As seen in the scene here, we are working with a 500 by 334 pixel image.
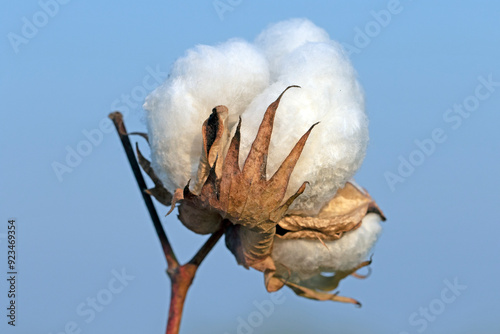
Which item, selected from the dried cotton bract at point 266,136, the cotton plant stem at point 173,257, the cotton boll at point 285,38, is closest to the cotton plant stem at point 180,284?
the cotton plant stem at point 173,257

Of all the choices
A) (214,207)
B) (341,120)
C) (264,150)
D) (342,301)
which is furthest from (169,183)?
(342,301)

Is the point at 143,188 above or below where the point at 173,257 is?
above

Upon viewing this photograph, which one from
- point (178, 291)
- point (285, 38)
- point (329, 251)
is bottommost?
point (178, 291)

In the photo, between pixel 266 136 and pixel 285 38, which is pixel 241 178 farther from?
pixel 285 38

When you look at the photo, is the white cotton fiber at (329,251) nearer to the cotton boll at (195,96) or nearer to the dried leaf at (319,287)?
the dried leaf at (319,287)

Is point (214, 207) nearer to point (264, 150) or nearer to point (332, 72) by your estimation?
point (264, 150)

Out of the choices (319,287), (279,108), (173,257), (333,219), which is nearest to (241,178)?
(279,108)

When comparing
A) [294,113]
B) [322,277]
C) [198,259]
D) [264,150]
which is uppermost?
[294,113]

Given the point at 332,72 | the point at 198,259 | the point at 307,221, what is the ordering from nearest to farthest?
the point at 332,72
the point at 307,221
the point at 198,259
